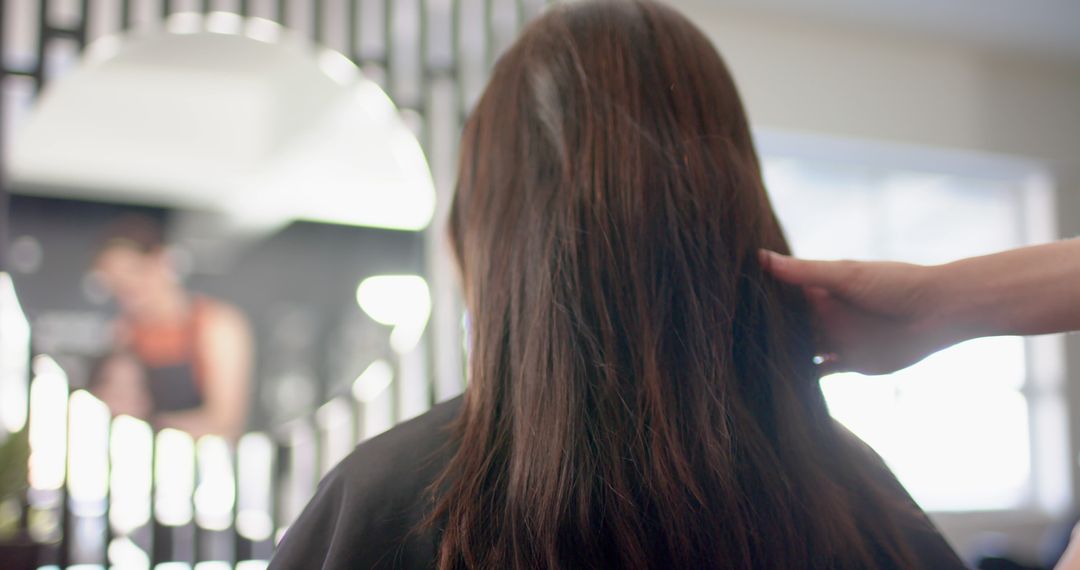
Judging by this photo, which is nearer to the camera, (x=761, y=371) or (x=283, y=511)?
(x=761, y=371)

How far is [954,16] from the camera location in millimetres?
3459

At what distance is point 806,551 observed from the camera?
2.26ft

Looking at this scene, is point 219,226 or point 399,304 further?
point 399,304

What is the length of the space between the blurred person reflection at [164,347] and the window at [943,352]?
2.63m

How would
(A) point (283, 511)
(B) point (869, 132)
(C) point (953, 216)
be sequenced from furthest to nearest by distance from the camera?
(C) point (953, 216), (B) point (869, 132), (A) point (283, 511)

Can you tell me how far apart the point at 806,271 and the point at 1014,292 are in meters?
0.20

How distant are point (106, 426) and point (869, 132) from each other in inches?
119

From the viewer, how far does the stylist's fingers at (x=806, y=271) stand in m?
0.74

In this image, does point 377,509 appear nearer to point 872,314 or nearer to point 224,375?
point 872,314

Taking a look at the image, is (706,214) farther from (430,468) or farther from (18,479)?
(18,479)

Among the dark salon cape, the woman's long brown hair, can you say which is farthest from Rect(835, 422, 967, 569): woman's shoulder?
the dark salon cape

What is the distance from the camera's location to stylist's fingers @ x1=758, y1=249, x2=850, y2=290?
2.43ft

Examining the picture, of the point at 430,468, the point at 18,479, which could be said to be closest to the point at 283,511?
the point at 18,479

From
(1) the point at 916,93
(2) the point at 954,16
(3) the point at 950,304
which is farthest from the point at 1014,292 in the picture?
(1) the point at 916,93
